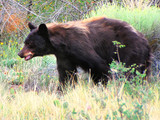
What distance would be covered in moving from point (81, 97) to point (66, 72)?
1.25 metres

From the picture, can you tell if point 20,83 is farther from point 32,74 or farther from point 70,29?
point 70,29

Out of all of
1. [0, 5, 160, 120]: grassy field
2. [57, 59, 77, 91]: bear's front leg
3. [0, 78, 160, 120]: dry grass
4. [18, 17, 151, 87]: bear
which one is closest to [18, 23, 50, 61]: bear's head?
[18, 17, 151, 87]: bear

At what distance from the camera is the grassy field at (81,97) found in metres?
3.81

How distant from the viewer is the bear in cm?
548

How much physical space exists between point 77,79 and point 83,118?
2291mm

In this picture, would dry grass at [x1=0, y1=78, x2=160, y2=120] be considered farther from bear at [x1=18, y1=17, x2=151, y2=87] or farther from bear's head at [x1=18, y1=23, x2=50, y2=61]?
bear's head at [x1=18, y1=23, x2=50, y2=61]

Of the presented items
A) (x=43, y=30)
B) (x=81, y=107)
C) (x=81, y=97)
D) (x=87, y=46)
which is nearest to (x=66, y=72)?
(x=87, y=46)

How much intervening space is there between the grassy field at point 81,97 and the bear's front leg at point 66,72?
35 centimetres

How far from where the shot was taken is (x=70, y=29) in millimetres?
5652

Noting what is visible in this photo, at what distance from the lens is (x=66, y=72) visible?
229 inches

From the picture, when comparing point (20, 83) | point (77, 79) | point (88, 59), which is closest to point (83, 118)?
point (88, 59)

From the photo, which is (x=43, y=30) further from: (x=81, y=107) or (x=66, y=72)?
(x=81, y=107)

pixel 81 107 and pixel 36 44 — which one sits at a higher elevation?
pixel 36 44

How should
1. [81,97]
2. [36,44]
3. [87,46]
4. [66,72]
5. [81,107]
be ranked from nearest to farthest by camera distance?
[81,107] → [81,97] → [87,46] → [36,44] → [66,72]
